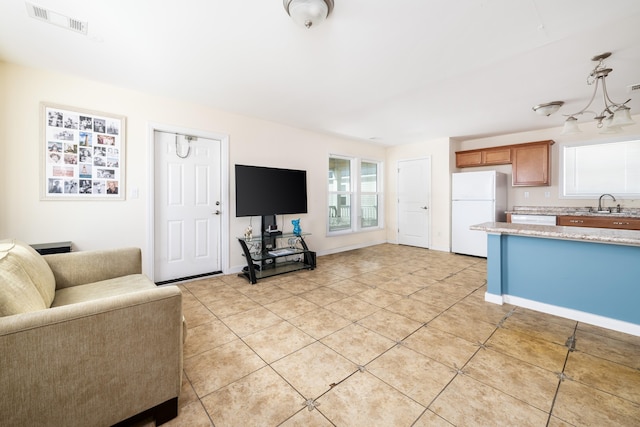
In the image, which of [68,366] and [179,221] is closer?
[68,366]

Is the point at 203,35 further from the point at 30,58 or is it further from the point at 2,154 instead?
the point at 2,154

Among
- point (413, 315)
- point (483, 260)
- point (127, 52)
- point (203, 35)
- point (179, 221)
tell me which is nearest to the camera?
point (203, 35)

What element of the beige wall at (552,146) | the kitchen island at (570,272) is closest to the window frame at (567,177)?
the beige wall at (552,146)

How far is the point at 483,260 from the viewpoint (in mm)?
4750

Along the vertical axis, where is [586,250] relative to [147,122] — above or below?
below

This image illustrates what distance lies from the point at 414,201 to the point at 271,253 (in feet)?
12.4

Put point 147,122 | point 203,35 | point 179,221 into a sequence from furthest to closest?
point 179,221, point 147,122, point 203,35

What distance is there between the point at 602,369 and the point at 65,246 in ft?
14.7

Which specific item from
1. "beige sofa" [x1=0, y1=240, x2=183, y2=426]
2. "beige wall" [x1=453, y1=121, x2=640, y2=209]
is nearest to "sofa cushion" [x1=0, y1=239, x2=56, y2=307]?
"beige sofa" [x1=0, y1=240, x2=183, y2=426]

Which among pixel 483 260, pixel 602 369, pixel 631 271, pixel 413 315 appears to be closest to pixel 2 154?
pixel 413 315

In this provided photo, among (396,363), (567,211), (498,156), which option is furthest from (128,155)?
(567,211)

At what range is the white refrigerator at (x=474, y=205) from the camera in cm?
480

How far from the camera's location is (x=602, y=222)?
381cm

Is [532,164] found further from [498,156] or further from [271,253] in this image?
[271,253]
